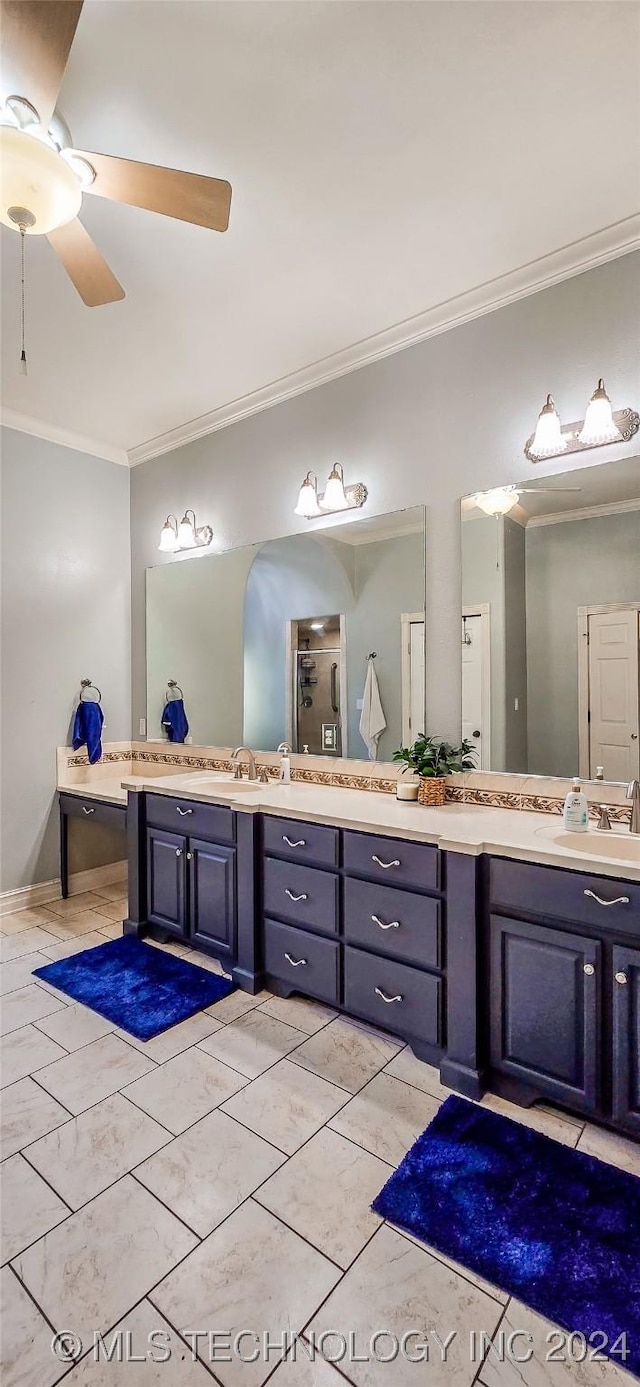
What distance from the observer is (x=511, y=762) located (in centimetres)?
235

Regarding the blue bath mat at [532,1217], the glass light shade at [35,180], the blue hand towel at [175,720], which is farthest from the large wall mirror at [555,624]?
the blue hand towel at [175,720]

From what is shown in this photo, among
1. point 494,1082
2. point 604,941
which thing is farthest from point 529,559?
point 494,1082

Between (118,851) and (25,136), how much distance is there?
3589mm

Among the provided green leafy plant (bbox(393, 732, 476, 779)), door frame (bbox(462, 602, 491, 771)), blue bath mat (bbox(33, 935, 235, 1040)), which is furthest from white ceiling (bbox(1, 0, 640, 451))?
blue bath mat (bbox(33, 935, 235, 1040))

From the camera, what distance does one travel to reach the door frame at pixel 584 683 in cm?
218

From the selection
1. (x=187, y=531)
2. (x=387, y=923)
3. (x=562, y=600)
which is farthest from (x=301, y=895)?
(x=187, y=531)

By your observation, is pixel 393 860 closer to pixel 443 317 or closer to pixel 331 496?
pixel 331 496

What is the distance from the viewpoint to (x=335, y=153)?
1783mm

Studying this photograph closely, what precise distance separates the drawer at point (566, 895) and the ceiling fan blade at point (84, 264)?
2.18m

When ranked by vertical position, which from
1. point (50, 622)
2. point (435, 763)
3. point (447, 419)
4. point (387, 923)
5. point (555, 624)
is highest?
point (447, 419)

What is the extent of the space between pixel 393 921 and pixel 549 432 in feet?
6.06

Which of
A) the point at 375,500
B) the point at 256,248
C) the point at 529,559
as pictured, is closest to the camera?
the point at 256,248

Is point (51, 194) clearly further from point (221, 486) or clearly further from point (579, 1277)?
point (579, 1277)

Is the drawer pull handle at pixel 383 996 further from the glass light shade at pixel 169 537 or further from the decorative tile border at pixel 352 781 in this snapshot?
the glass light shade at pixel 169 537
